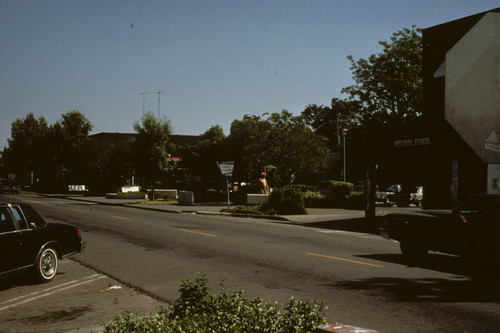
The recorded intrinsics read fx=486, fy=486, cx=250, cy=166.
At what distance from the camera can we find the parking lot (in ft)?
21.1

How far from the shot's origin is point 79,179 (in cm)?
7044

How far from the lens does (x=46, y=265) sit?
9.27 m

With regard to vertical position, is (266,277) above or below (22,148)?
below

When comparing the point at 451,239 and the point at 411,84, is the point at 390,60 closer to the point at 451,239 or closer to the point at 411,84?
the point at 411,84

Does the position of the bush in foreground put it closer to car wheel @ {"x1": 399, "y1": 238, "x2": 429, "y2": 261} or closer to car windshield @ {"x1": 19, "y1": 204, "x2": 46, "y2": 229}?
car windshield @ {"x1": 19, "y1": 204, "x2": 46, "y2": 229}

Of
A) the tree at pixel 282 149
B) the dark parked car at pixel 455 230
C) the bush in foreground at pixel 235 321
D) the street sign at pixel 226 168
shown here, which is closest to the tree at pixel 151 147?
the tree at pixel 282 149

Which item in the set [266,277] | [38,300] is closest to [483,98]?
[266,277]

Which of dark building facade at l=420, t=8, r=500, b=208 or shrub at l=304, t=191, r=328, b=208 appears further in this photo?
shrub at l=304, t=191, r=328, b=208

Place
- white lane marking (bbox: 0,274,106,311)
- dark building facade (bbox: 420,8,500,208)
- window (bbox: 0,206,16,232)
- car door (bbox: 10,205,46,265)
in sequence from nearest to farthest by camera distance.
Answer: white lane marking (bbox: 0,274,106,311) → window (bbox: 0,206,16,232) → car door (bbox: 10,205,46,265) → dark building facade (bbox: 420,8,500,208)

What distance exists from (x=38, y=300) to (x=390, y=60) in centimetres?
3691

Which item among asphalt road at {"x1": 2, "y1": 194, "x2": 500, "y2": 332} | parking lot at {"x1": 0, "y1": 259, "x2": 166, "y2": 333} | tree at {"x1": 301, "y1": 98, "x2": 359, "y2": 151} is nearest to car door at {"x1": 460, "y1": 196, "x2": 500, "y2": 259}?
asphalt road at {"x1": 2, "y1": 194, "x2": 500, "y2": 332}

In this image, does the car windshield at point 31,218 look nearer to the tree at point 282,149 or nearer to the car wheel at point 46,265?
the car wheel at point 46,265

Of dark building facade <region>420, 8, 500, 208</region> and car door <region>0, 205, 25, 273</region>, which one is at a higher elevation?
dark building facade <region>420, 8, 500, 208</region>

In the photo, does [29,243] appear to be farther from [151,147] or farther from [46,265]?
[151,147]
